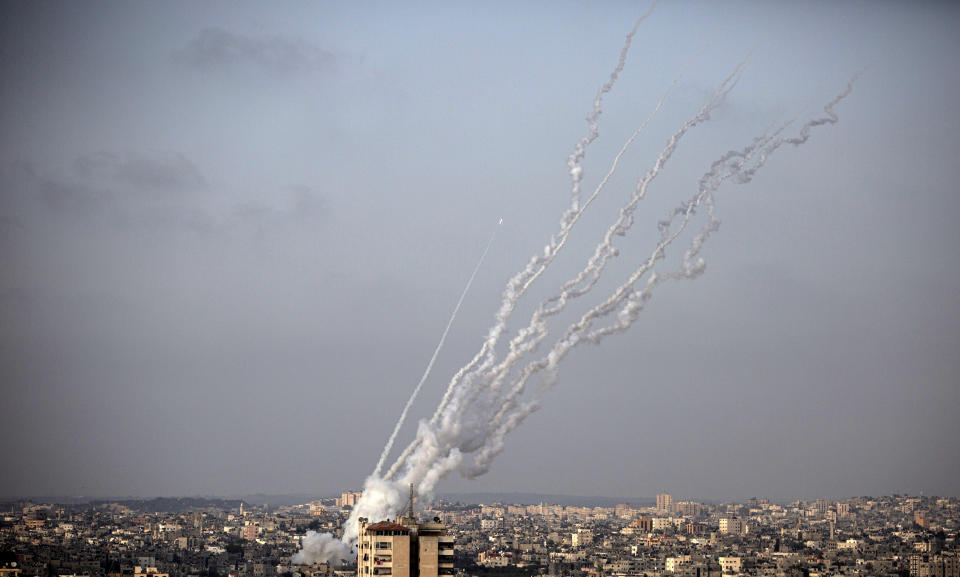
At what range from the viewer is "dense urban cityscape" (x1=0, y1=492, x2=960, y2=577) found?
54031 mm

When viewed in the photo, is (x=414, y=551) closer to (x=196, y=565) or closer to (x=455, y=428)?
(x=455, y=428)

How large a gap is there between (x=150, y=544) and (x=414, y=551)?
4093 centimetres

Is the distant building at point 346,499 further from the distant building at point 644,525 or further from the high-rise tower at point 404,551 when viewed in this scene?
the high-rise tower at point 404,551

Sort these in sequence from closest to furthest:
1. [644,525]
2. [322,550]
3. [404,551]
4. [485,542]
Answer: [404,551]
[322,550]
[485,542]
[644,525]

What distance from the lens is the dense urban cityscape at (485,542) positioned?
5403cm

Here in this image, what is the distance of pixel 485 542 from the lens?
263 feet

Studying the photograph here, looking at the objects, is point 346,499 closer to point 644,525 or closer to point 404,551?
point 644,525

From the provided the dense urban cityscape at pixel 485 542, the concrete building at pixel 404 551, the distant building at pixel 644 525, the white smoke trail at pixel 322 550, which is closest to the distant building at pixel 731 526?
the dense urban cityscape at pixel 485 542

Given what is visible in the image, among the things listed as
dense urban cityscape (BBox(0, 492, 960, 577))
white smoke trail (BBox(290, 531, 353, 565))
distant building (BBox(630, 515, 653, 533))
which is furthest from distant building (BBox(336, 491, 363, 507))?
white smoke trail (BBox(290, 531, 353, 565))

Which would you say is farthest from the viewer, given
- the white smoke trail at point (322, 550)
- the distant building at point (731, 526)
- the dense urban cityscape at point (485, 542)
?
the distant building at point (731, 526)

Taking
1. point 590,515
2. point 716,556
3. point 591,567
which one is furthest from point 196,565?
point 590,515

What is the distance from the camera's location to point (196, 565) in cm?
6038

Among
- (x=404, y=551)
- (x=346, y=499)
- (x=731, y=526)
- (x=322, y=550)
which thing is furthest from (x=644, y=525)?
(x=404, y=551)

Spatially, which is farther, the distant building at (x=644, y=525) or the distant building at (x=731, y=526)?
the distant building at (x=644, y=525)
